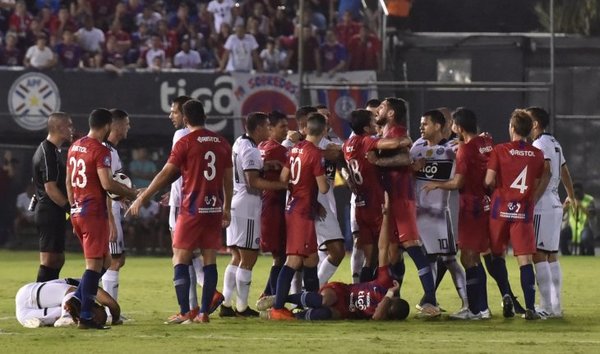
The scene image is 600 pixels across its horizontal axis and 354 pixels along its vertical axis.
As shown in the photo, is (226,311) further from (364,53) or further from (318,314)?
(364,53)

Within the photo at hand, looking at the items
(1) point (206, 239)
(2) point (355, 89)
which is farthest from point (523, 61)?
(1) point (206, 239)

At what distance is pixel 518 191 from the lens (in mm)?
14648

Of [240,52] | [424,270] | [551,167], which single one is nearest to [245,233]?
[424,270]

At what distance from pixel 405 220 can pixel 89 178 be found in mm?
3394

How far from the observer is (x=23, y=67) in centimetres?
2709

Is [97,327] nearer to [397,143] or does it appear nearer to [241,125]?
[397,143]

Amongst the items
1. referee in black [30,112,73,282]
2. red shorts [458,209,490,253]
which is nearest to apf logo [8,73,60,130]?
referee in black [30,112,73,282]

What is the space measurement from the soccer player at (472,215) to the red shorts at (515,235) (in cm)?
19

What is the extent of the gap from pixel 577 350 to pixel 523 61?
54.2 ft

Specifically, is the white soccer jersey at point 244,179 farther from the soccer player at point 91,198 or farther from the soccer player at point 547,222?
the soccer player at point 547,222

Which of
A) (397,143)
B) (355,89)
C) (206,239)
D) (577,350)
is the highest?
(355,89)

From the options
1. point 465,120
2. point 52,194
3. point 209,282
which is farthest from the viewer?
point 465,120

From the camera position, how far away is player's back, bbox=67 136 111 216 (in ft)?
43.5

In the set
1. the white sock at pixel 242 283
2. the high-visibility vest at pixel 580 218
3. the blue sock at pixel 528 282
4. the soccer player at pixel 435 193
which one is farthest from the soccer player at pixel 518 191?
the high-visibility vest at pixel 580 218
